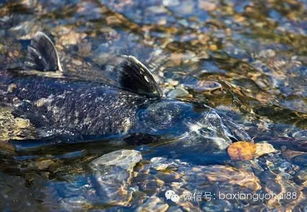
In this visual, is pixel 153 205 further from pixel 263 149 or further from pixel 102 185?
pixel 263 149

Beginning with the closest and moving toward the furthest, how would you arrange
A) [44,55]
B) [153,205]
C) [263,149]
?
[153,205] < [263,149] < [44,55]

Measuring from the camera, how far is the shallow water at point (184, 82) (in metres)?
4.38

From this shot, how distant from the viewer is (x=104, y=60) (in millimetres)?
6414

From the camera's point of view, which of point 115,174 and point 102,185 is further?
point 115,174

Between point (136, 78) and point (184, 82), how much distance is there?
1.16 metres

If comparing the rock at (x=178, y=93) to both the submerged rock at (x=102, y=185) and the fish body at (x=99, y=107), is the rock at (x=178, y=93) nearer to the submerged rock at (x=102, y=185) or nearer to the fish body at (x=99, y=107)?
the fish body at (x=99, y=107)

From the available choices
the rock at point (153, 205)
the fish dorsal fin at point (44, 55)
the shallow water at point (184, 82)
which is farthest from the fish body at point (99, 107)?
the rock at point (153, 205)

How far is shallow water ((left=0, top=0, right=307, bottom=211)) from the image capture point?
4.38 metres

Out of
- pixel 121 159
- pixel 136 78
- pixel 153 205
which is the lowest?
pixel 153 205

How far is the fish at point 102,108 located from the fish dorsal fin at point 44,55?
16.8 inches

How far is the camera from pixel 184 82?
5914 mm

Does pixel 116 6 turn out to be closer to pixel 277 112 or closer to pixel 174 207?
pixel 277 112

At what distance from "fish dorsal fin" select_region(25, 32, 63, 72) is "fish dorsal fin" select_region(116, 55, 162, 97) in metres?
0.92

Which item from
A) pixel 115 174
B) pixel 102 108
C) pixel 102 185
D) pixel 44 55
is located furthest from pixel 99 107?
pixel 44 55
